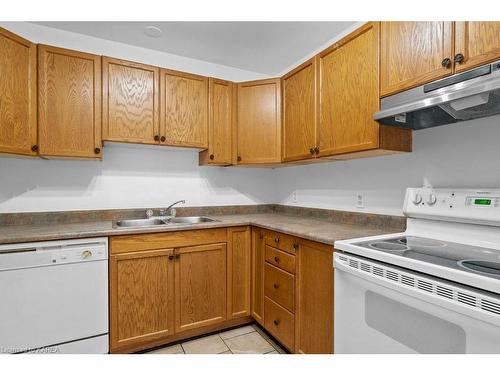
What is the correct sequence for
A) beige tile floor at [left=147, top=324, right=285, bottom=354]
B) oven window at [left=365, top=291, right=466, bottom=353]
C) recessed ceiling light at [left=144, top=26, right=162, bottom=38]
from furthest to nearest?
recessed ceiling light at [left=144, top=26, right=162, bottom=38], beige tile floor at [left=147, top=324, right=285, bottom=354], oven window at [left=365, top=291, right=466, bottom=353]

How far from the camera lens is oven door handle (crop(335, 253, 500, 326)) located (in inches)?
30.9

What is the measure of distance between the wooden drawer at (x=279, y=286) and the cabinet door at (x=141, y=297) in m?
0.72

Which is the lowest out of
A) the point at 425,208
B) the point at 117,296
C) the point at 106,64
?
the point at 117,296

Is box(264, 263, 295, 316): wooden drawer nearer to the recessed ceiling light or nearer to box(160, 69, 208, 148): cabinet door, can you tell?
box(160, 69, 208, 148): cabinet door

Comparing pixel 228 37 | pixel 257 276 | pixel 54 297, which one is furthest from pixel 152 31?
pixel 257 276

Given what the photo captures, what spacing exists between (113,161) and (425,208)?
7.66 ft

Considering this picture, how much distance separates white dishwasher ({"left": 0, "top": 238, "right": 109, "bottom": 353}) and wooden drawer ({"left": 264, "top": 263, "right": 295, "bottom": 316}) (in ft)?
3.68

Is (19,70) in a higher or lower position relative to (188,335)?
higher

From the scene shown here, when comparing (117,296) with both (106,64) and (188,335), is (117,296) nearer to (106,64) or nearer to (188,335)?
(188,335)

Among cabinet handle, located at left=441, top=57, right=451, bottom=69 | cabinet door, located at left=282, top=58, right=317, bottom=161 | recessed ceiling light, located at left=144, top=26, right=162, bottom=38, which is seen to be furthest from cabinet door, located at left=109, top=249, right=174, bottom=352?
cabinet handle, located at left=441, top=57, right=451, bottom=69

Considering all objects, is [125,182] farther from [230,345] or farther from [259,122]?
[230,345]

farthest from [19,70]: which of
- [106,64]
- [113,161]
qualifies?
[113,161]

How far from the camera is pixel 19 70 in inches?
67.7

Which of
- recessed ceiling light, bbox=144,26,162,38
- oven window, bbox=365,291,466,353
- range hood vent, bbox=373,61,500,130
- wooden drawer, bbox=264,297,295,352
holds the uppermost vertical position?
recessed ceiling light, bbox=144,26,162,38
